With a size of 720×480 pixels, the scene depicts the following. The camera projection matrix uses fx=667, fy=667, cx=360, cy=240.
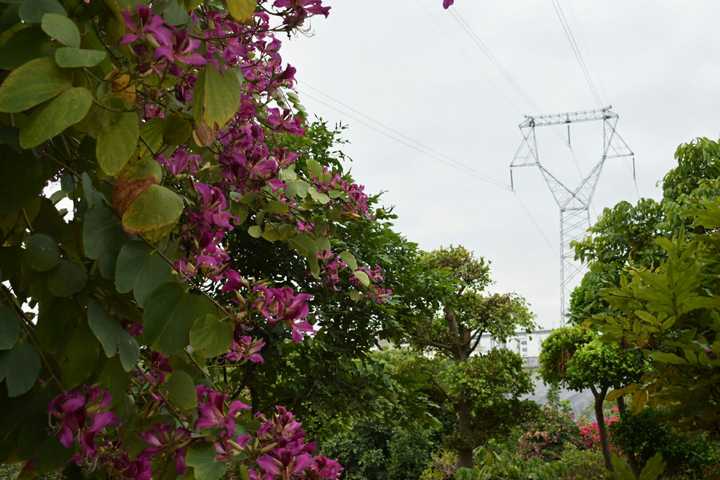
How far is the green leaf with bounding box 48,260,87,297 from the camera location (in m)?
0.70

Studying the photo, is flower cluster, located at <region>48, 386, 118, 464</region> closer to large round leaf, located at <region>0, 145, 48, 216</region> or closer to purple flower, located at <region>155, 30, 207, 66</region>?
large round leaf, located at <region>0, 145, 48, 216</region>

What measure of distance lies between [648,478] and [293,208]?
81 cm

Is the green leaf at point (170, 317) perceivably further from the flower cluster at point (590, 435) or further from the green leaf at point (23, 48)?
the flower cluster at point (590, 435)

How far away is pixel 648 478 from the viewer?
121cm

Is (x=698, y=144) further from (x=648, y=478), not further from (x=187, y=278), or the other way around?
(x=187, y=278)

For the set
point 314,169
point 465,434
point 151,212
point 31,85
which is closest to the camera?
point 31,85

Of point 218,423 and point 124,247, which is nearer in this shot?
point 124,247

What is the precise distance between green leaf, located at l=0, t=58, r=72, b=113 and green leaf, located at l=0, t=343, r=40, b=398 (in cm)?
28

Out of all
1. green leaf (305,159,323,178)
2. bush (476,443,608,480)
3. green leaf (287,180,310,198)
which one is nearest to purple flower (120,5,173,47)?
green leaf (287,180,310,198)

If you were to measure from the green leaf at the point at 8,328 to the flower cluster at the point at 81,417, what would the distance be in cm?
9

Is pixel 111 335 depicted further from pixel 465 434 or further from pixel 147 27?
pixel 465 434

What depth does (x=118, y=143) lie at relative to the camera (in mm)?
613

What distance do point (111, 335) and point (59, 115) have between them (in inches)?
9.6

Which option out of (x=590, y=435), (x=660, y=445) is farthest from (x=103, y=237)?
(x=590, y=435)
